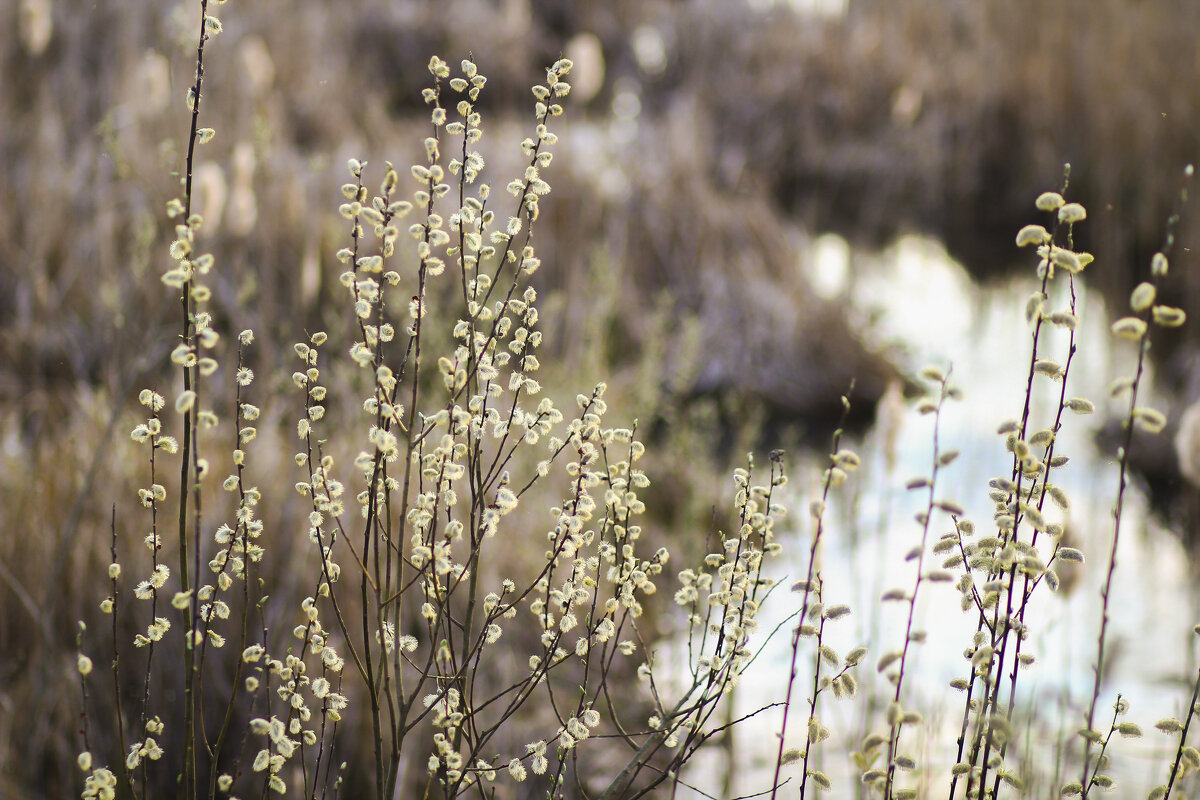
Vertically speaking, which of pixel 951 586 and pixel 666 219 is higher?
pixel 666 219

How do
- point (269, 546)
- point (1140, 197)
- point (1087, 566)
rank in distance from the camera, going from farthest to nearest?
point (1140, 197)
point (1087, 566)
point (269, 546)

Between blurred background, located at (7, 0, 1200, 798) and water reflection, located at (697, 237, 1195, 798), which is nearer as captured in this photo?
water reflection, located at (697, 237, 1195, 798)

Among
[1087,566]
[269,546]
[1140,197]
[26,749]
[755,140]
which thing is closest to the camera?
[26,749]

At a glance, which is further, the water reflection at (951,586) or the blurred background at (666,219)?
the blurred background at (666,219)

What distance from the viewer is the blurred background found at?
2301 millimetres

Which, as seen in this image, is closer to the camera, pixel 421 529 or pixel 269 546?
pixel 421 529

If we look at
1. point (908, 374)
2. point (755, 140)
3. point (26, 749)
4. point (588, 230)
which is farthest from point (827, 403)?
point (26, 749)

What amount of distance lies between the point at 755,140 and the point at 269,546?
589cm

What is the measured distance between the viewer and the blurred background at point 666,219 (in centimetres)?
230

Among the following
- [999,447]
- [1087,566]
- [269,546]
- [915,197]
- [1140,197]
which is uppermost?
[915,197]

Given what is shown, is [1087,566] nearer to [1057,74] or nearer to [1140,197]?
[1140,197]

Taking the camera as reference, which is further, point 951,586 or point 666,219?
point 666,219

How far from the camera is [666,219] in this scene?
16.5 ft

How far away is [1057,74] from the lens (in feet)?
21.4
